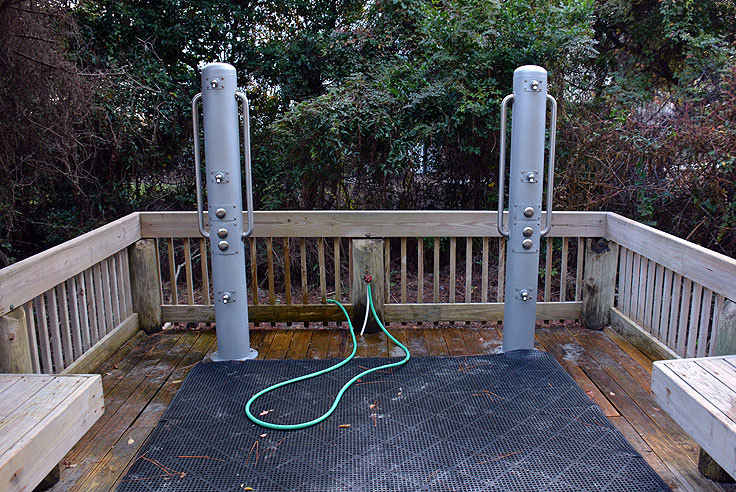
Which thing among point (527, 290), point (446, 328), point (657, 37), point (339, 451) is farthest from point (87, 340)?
point (657, 37)

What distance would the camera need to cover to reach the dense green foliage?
4.00m

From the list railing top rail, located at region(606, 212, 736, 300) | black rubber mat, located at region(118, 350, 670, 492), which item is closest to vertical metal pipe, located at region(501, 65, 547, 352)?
black rubber mat, located at region(118, 350, 670, 492)

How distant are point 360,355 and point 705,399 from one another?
1.87m

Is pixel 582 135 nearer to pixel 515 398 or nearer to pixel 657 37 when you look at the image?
pixel 657 37

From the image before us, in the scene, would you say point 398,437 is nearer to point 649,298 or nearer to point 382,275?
point 382,275

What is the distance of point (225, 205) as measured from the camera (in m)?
2.95

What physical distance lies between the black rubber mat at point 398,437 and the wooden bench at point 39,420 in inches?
13.7

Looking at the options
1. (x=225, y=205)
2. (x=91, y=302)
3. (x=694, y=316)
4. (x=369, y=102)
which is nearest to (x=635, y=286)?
(x=694, y=316)

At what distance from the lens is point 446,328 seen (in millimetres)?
3738

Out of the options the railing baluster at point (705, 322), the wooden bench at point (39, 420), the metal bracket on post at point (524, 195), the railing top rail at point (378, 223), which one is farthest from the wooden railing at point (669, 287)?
the wooden bench at point (39, 420)

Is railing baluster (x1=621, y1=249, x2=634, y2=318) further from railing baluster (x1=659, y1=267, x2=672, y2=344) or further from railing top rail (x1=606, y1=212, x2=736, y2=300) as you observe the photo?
railing baluster (x1=659, y1=267, x2=672, y2=344)

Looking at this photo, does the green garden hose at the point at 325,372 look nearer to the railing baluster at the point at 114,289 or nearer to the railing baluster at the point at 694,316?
the railing baluster at the point at 114,289

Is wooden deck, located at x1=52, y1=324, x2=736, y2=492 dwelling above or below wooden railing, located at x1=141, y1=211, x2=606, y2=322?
below

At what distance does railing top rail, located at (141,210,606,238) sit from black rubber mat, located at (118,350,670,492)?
91 centimetres
